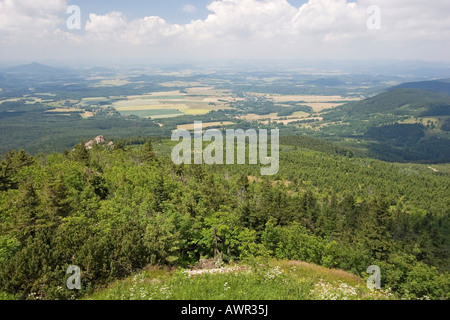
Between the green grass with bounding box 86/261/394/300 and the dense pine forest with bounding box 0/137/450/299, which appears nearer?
the green grass with bounding box 86/261/394/300

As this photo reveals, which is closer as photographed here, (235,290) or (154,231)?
(235,290)

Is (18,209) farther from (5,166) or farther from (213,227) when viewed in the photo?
(213,227)

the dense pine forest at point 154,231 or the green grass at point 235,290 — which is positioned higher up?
the green grass at point 235,290

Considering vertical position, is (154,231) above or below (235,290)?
below

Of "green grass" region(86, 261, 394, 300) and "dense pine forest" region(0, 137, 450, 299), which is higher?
"green grass" region(86, 261, 394, 300)

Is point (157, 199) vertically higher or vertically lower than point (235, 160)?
higher

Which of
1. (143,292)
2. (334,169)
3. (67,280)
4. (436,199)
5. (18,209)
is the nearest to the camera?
(143,292)

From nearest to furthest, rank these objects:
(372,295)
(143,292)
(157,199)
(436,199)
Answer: (143,292) < (372,295) < (157,199) < (436,199)

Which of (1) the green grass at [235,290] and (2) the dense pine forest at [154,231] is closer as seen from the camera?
Answer: (1) the green grass at [235,290]

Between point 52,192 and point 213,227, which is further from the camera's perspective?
point 52,192
